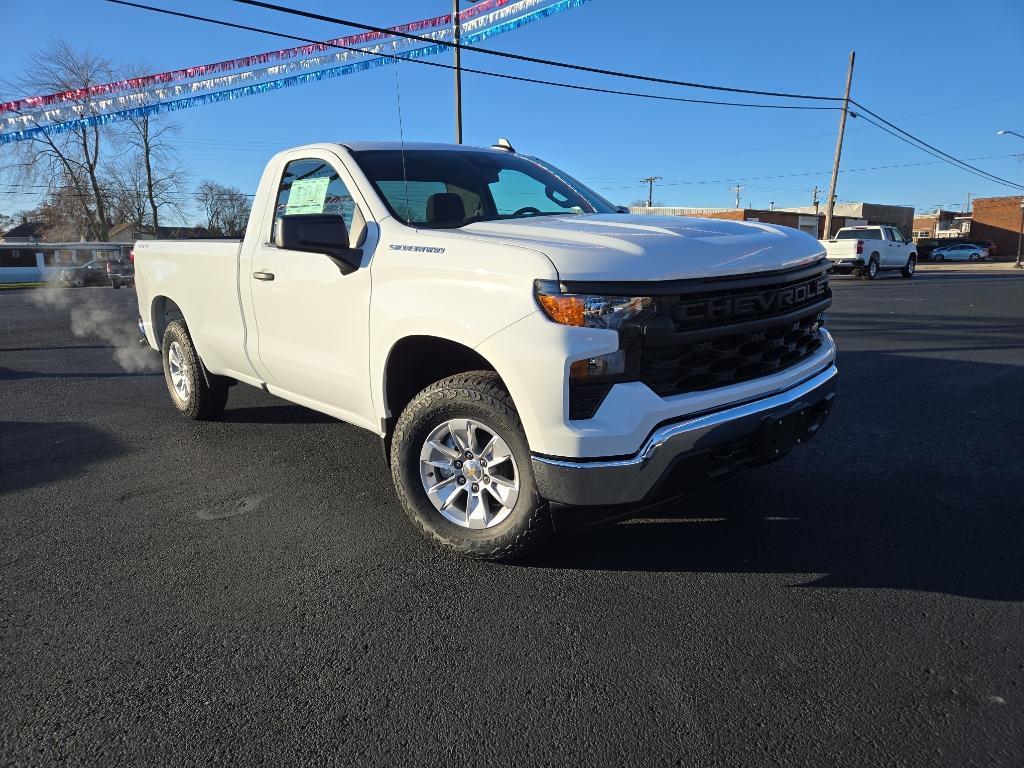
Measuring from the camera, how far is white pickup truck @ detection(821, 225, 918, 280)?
78.3 feet

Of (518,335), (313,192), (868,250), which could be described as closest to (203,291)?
(313,192)

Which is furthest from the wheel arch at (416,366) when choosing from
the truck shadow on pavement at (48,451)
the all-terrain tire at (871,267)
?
the all-terrain tire at (871,267)

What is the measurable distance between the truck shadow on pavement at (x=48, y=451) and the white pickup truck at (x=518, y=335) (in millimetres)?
1443

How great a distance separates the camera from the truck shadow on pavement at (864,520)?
296cm

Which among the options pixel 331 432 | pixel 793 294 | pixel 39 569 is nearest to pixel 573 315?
pixel 793 294

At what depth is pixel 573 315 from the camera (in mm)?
2494

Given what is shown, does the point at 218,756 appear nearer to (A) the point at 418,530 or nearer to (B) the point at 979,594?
(A) the point at 418,530

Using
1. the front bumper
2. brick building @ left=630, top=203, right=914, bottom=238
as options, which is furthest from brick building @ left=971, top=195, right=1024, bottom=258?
the front bumper

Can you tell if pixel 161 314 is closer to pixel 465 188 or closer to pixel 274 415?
pixel 274 415

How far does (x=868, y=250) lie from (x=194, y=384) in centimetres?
2468

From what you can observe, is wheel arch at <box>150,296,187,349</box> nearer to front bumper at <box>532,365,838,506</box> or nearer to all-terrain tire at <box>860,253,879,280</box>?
front bumper at <box>532,365,838,506</box>

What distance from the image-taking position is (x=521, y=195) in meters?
4.21

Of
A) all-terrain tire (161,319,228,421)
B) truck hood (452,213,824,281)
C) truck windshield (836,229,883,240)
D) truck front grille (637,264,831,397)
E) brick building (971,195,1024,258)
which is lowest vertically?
all-terrain tire (161,319,228,421)

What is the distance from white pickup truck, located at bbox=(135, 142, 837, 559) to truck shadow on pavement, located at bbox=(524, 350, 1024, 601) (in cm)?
51
